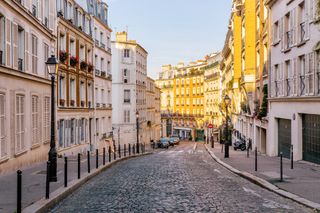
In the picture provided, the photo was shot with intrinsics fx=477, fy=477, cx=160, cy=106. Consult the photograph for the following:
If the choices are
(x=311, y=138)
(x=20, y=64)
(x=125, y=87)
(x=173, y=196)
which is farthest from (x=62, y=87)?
(x=125, y=87)

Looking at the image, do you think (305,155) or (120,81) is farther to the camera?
(120,81)

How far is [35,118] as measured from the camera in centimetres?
2248

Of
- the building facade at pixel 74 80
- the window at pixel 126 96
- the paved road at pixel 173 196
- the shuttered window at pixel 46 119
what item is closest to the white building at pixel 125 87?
the window at pixel 126 96

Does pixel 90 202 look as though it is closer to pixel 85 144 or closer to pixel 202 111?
pixel 85 144

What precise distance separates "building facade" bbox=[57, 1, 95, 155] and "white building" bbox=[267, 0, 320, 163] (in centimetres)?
1312

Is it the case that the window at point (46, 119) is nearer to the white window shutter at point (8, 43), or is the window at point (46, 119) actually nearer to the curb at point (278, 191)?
the white window shutter at point (8, 43)

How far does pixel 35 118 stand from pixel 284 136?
44.7ft

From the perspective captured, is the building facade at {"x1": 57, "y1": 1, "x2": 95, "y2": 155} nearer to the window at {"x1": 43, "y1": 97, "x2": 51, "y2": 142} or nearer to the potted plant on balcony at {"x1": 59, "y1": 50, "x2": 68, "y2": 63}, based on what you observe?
the potted plant on balcony at {"x1": 59, "y1": 50, "x2": 68, "y2": 63}

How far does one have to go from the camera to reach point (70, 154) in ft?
105

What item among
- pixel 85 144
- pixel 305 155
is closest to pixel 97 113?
pixel 85 144

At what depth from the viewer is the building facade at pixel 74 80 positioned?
30.7m

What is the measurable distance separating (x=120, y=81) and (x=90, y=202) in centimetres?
5424

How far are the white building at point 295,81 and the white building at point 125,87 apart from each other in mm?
36004

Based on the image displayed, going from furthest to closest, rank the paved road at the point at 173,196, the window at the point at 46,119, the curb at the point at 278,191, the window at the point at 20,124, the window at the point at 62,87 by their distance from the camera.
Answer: the window at the point at 62,87
the window at the point at 46,119
the window at the point at 20,124
the curb at the point at 278,191
the paved road at the point at 173,196
